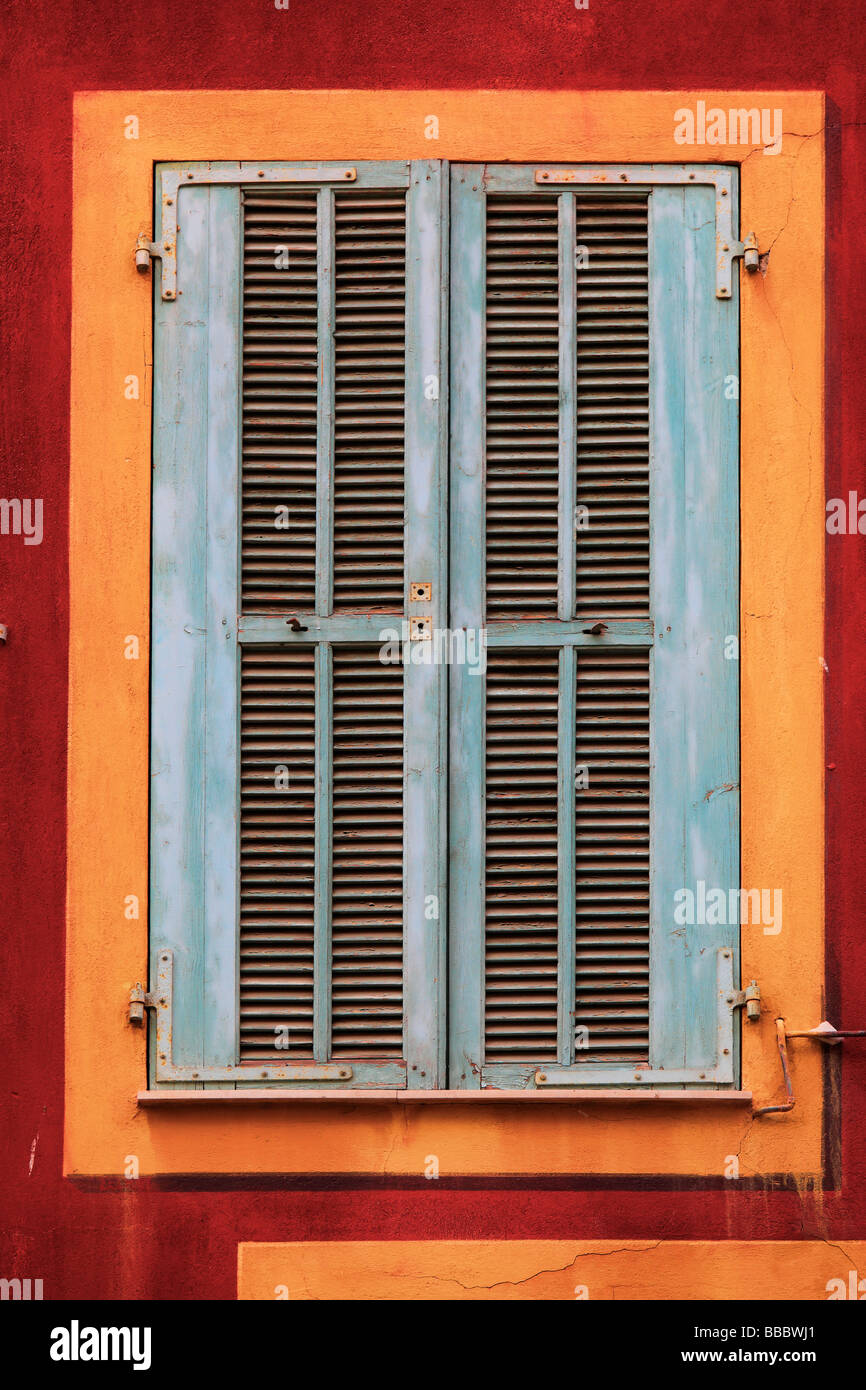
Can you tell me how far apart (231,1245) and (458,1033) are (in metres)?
0.96

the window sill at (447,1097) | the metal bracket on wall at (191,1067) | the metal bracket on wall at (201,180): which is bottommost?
the window sill at (447,1097)

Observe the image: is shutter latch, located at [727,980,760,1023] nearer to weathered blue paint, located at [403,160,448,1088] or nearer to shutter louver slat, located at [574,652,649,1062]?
shutter louver slat, located at [574,652,649,1062]

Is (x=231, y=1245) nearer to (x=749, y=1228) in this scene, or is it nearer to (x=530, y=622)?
(x=749, y=1228)

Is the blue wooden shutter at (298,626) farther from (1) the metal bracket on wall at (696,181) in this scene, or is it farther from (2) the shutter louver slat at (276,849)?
(1) the metal bracket on wall at (696,181)

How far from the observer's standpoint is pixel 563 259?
185 inches

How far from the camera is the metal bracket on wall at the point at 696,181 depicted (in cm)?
470

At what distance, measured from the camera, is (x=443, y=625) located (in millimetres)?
4633

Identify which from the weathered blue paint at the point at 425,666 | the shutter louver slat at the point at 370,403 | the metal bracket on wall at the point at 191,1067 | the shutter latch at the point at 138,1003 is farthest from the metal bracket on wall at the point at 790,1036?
the shutter latch at the point at 138,1003

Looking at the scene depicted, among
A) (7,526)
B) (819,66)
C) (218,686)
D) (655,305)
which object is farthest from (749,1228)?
(819,66)

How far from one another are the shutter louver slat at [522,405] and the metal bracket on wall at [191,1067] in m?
1.49

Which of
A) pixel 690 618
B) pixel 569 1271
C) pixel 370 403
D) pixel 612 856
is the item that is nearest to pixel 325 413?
pixel 370 403

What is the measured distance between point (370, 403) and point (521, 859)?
1.52m

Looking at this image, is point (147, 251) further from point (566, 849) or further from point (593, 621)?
point (566, 849)

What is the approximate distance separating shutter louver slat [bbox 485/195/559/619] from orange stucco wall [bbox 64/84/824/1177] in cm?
27
